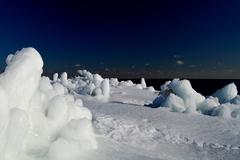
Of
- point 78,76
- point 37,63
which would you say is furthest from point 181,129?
point 78,76

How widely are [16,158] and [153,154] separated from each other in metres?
3.32

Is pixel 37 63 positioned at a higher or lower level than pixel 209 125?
higher

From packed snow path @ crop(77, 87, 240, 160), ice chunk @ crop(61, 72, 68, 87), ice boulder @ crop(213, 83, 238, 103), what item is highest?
ice chunk @ crop(61, 72, 68, 87)

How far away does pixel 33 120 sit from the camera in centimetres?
691

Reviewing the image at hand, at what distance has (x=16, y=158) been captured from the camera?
5.86m

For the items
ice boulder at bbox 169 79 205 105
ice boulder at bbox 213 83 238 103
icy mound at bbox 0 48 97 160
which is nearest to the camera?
icy mound at bbox 0 48 97 160

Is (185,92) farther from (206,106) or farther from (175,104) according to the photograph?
(175,104)

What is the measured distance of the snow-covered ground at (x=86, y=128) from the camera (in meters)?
6.07

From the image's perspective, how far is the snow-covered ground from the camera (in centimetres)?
607

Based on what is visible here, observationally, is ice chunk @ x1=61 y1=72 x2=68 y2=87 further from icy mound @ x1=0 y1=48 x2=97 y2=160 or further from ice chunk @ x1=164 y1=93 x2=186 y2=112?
icy mound @ x1=0 y1=48 x2=97 y2=160

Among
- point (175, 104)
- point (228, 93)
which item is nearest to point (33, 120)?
point (175, 104)

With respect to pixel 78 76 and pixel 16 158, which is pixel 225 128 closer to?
pixel 16 158

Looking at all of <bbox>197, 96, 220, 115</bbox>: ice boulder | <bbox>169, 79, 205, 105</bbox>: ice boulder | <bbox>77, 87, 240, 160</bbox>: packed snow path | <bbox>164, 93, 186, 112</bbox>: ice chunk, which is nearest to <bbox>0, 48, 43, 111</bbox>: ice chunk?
<bbox>77, 87, 240, 160</bbox>: packed snow path

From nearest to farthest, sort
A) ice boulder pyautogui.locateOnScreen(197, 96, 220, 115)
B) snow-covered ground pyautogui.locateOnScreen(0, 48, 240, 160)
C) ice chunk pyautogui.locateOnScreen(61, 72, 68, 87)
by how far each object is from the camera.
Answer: snow-covered ground pyautogui.locateOnScreen(0, 48, 240, 160), ice boulder pyautogui.locateOnScreen(197, 96, 220, 115), ice chunk pyautogui.locateOnScreen(61, 72, 68, 87)
